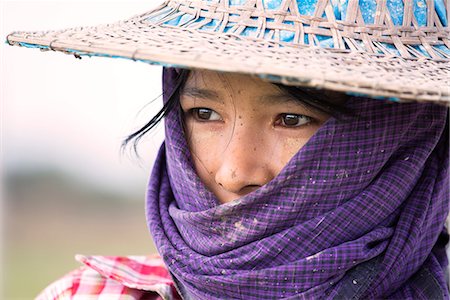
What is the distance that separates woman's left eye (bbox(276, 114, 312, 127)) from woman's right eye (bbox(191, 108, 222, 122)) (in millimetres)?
189

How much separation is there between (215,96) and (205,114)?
4.2 inches

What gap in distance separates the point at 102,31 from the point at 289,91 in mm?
501

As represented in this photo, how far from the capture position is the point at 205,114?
2055 millimetres

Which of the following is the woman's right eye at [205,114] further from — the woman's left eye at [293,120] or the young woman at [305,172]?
the woman's left eye at [293,120]

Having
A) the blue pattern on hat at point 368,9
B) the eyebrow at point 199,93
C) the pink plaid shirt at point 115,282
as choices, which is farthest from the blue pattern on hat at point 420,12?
the pink plaid shirt at point 115,282

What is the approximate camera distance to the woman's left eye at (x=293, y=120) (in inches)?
74.9

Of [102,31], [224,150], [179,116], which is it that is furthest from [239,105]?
[102,31]

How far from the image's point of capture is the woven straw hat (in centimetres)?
152

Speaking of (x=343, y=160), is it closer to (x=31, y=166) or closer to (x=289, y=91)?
(x=289, y=91)

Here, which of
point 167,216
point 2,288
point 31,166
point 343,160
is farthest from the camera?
point 31,166

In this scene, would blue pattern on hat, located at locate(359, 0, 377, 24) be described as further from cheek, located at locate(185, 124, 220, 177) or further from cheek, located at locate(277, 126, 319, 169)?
cheek, located at locate(185, 124, 220, 177)

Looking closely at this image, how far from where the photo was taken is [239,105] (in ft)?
6.27

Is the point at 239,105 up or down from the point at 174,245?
up

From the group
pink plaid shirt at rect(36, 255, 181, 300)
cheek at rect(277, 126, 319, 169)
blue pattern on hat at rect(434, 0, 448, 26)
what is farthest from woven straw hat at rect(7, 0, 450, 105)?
pink plaid shirt at rect(36, 255, 181, 300)
